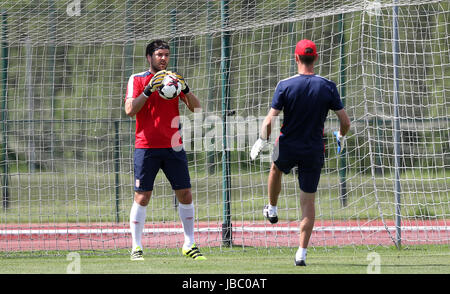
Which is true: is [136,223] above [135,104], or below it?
below

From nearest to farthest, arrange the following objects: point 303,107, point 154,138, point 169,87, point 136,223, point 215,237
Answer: point 303,107 → point 169,87 → point 154,138 → point 136,223 → point 215,237

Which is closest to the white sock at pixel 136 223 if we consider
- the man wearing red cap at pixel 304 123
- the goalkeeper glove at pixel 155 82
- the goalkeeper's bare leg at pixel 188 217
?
the goalkeeper's bare leg at pixel 188 217

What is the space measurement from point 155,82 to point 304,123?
1.53 meters

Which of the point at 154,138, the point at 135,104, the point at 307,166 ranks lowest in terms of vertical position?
the point at 307,166

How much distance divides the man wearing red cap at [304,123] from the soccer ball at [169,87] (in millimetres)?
996

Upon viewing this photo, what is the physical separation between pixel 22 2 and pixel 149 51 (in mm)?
4179

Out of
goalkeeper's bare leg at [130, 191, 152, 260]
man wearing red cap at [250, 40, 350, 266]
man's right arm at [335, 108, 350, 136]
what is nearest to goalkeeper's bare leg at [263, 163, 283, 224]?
man wearing red cap at [250, 40, 350, 266]

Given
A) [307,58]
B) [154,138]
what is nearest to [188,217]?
[154,138]

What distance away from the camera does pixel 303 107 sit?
6.76 metres

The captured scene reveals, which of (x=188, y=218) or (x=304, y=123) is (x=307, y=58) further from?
(x=188, y=218)

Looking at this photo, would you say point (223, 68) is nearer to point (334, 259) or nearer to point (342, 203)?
point (334, 259)

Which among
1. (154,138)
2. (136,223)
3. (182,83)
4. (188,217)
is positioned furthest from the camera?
(188,217)

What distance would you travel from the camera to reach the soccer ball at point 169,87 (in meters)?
7.20

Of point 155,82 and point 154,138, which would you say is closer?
point 155,82
